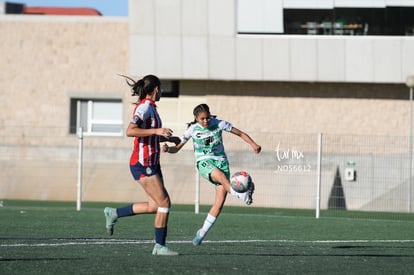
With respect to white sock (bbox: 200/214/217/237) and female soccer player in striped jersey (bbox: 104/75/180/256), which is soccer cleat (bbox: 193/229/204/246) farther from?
female soccer player in striped jersey (bbox: 104/75/180/256)

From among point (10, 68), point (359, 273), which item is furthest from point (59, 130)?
point (359, 273)

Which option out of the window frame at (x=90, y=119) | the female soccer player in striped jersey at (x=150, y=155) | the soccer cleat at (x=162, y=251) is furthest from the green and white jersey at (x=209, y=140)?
the window frame at (x=90, y=119)

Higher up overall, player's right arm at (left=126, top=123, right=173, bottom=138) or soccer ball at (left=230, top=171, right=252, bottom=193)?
player's right arm at (left=126, top=123, right=173, bottom=138)

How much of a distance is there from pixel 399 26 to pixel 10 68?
1407 centimetres

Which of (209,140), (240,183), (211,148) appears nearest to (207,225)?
(240,183)

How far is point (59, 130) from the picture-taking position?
39.8 metres

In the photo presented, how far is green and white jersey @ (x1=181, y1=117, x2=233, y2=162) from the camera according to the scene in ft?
45.8

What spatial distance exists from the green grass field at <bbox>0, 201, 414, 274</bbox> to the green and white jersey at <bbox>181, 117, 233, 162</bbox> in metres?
1.14

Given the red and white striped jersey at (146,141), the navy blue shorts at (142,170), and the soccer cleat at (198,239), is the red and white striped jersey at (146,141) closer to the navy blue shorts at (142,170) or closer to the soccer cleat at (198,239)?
the navy blue shorts at (142,170)

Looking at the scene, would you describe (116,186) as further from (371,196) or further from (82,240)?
(82,240)

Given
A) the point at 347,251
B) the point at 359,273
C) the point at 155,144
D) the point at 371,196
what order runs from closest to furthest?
the point at 359,273 < the point at 155,144 < the point at 347,251 < the point at 371,196

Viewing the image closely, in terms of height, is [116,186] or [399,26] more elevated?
[399,26]

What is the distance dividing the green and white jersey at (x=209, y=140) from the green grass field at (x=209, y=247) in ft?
3.75

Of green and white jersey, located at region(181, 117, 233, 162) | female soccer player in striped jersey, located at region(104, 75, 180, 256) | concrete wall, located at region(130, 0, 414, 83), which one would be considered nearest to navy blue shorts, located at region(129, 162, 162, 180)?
female soccer player in striped jersey, located at region(104, 75, 180, 256)
